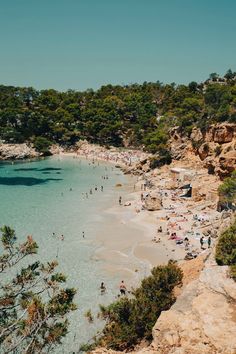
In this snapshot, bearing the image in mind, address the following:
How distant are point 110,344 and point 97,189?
1605 inches

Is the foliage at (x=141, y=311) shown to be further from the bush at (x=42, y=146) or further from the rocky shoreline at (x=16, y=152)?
the bush at (x=42, y=146)

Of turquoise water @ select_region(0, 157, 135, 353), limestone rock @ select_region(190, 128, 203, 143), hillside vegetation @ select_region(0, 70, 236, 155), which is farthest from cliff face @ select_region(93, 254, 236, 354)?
hillside vegetation @ select_region(0, 70, 236, 155)

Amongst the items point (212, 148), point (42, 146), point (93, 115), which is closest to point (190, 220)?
point (212, 148)

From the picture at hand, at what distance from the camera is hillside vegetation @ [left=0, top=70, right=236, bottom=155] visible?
289 ft

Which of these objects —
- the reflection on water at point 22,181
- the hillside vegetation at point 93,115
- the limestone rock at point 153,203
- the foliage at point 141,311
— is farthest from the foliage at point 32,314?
the hillside vegetation at point 93,115

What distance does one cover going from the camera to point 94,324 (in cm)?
2084

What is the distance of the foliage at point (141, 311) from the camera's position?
16.1 m

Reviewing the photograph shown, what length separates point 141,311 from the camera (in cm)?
1680

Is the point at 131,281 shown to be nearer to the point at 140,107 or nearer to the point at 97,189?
the point at 97,189

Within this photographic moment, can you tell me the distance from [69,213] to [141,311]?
27463 mm

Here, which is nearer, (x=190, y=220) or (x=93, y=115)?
(x=190, y=220)

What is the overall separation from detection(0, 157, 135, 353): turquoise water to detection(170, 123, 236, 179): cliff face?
1122 centimetres

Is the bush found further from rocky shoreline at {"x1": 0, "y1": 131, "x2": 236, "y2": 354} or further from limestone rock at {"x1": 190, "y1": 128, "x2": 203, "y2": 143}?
limestone rock at {"x1": 190, "y1": 128, "x2": 203, "y2": 143}

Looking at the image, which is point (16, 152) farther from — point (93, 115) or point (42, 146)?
point (93, 115)
